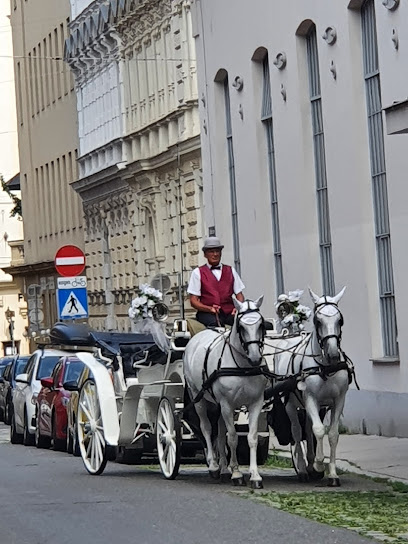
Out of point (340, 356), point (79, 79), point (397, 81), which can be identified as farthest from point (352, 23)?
point (79, 79)

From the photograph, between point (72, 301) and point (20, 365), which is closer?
point (72, 301)

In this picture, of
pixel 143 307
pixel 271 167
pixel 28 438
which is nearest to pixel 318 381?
pixel 143 307

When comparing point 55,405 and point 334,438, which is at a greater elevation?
point 55,405

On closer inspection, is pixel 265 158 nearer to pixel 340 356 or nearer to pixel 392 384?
pixel 392 384

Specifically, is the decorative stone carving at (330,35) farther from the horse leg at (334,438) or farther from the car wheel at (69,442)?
the horse leg at (334,438)

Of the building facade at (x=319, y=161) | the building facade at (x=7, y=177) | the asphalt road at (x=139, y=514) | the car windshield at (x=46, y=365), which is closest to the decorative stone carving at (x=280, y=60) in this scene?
the building facade at (x=319, y=161)

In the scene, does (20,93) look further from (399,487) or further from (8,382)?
(399,487)

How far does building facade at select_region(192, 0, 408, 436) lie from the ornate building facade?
4351 millimetres

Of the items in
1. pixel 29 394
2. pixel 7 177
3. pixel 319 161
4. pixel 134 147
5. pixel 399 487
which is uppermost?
pixel 7 177

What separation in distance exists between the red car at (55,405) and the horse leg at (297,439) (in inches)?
377

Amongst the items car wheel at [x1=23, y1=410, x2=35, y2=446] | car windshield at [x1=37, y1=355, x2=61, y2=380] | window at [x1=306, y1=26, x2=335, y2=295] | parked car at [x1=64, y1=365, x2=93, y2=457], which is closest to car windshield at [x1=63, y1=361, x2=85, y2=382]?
parked car at [x1=64, y1=365, x2=93, y2=457]

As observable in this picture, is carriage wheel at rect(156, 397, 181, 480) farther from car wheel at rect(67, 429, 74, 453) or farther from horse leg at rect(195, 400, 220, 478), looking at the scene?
car wheel at rect(67, 429, 74, 453)

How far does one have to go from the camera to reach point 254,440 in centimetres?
1727

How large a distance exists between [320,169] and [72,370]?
4912 millimetres
